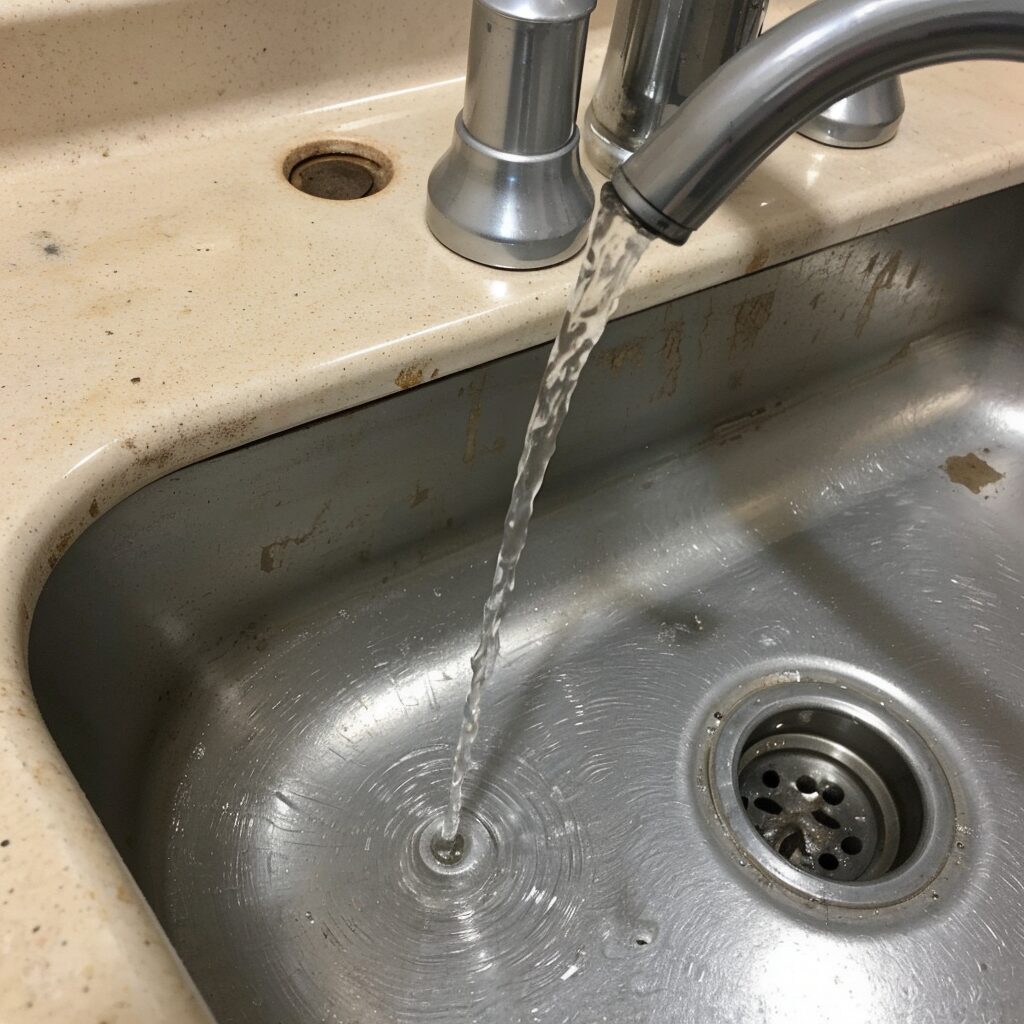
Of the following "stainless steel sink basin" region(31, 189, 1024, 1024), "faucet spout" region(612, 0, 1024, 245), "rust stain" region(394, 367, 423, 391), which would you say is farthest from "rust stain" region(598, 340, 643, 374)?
"faucet spout" region(612, 0, 1024, 245)

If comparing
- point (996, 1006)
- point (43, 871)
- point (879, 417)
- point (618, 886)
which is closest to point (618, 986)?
point (618, 886)

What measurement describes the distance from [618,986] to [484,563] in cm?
23

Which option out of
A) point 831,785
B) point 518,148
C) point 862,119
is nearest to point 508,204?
point 518,148

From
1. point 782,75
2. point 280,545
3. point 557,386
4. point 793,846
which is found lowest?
point 793,846

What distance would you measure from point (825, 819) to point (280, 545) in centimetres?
35

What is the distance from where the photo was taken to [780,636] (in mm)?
588

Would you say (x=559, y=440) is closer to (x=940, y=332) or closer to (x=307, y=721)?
(x=307, y=721)

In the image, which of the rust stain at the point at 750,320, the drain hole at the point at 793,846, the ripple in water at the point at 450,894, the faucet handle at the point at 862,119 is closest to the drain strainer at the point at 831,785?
the drain hole at the point at 793,846

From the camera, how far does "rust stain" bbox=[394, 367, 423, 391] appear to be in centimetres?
42

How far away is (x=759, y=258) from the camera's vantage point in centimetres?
50

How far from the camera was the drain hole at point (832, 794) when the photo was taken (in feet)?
1.86

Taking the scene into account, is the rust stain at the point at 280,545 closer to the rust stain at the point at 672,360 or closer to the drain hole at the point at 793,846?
the rust stain at the point at 672,360

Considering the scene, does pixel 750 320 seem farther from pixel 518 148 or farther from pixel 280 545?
pixel 280 545

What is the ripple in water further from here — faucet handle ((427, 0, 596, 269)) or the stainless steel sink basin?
faucet handle ((427, 0, 596, 269))
